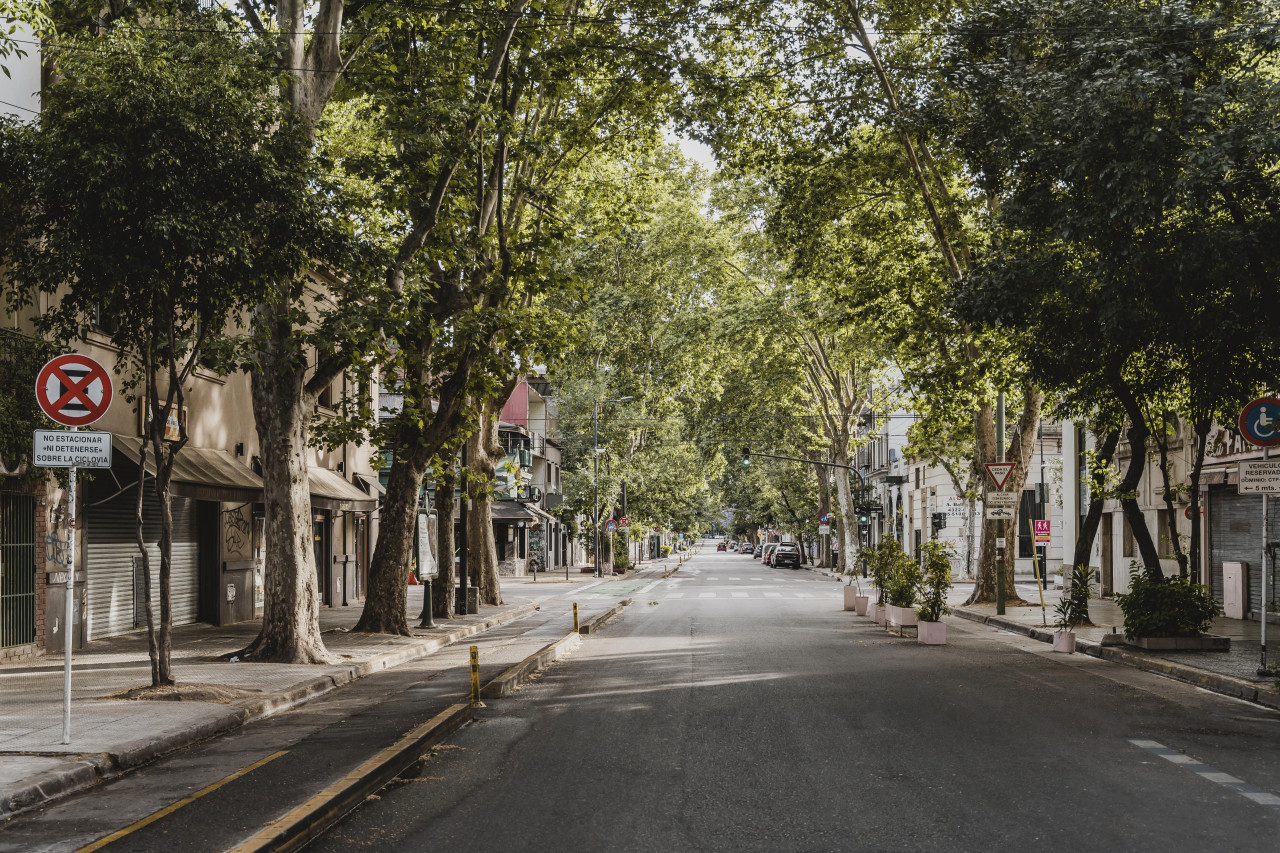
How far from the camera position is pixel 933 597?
21.0 m

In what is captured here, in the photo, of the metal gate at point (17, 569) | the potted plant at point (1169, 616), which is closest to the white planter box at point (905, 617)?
the potted plant at point (1169, 616)

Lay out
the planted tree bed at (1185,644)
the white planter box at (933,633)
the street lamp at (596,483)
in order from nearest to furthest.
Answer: the planted tree bed at (1185,644) → the white planter box at (933,633) → the street lamp at (596,483)

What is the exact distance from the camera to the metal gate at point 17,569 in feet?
51.9

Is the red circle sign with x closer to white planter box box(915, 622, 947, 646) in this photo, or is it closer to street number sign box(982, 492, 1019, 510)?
white planter box box(915, 622, 947, 646)

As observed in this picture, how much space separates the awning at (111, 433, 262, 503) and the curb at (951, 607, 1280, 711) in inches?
544

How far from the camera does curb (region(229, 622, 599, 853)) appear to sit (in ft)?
21.4

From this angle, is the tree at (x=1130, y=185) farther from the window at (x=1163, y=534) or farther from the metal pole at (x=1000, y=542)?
the window at (x=1163, y=534)

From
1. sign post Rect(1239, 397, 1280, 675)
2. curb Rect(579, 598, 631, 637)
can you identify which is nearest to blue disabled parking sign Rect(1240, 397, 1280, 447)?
sign post Rect(1239, 397, 1280, 675)

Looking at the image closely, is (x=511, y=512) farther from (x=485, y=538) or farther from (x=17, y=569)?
(x=17, y=569)

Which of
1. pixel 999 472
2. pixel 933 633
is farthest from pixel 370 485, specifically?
pixel 933 633

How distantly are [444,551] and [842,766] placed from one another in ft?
58.7

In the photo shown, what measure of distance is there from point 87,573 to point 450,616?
8.25 m

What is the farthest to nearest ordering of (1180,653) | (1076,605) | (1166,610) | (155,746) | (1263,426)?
(1076,605)
(1166,610)
(1180,653)
(1263,426)
(155,746)

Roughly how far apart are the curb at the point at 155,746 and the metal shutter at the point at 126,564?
19.2ft
